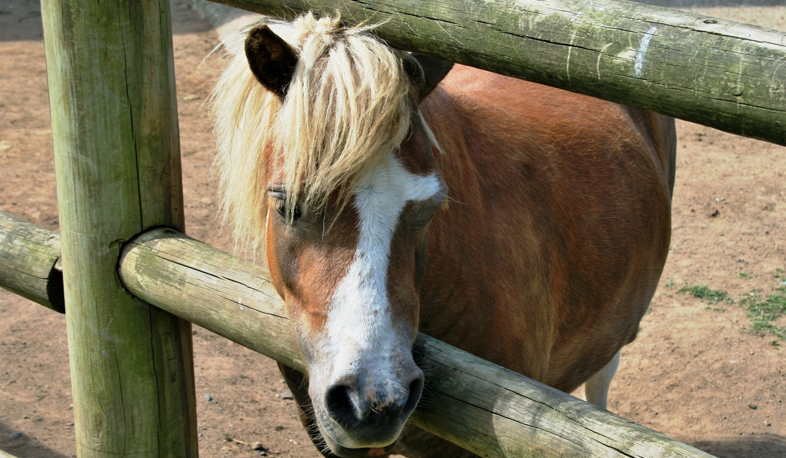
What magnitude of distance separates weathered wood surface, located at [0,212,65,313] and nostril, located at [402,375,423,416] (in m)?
1.13

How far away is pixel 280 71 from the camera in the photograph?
1.64 metres

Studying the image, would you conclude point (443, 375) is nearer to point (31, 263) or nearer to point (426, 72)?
point (426, 72)

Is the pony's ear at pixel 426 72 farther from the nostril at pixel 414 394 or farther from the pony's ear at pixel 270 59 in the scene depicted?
the nostril at pixel 414 394

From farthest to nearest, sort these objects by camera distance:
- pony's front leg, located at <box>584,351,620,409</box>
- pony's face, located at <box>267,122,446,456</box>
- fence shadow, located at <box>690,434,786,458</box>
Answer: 1. pony's front leg, located at <box>584,351,620,409</box>
2. fence shadow, located at <box>690,434,786,458</box>
3. pony's face, located at <box>267,122,446,456</box>

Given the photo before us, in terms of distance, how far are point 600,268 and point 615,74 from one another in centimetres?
168

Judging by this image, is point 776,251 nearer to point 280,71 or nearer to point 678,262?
point 678,262

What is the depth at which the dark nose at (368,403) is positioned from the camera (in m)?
1.34

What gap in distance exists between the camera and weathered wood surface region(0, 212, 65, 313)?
6.49 feet

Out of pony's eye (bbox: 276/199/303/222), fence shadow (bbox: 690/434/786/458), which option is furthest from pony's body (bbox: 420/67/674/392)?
fence shadow (bbox: 690/434/786/458)

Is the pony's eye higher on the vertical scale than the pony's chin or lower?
higher

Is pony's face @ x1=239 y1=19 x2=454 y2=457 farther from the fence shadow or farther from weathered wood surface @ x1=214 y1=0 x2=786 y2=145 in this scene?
the fence shadow

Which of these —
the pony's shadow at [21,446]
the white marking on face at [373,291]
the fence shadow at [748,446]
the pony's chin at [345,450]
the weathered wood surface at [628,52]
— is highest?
the weathered wood surface at [628,52]

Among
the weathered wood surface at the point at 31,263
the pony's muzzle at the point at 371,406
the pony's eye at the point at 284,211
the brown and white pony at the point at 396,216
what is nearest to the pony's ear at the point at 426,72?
the brown and white pony at the point at 396,216

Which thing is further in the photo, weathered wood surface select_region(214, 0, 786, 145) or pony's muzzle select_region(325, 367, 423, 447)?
pony's muzzle select_region(325, 367, 423, 447)
